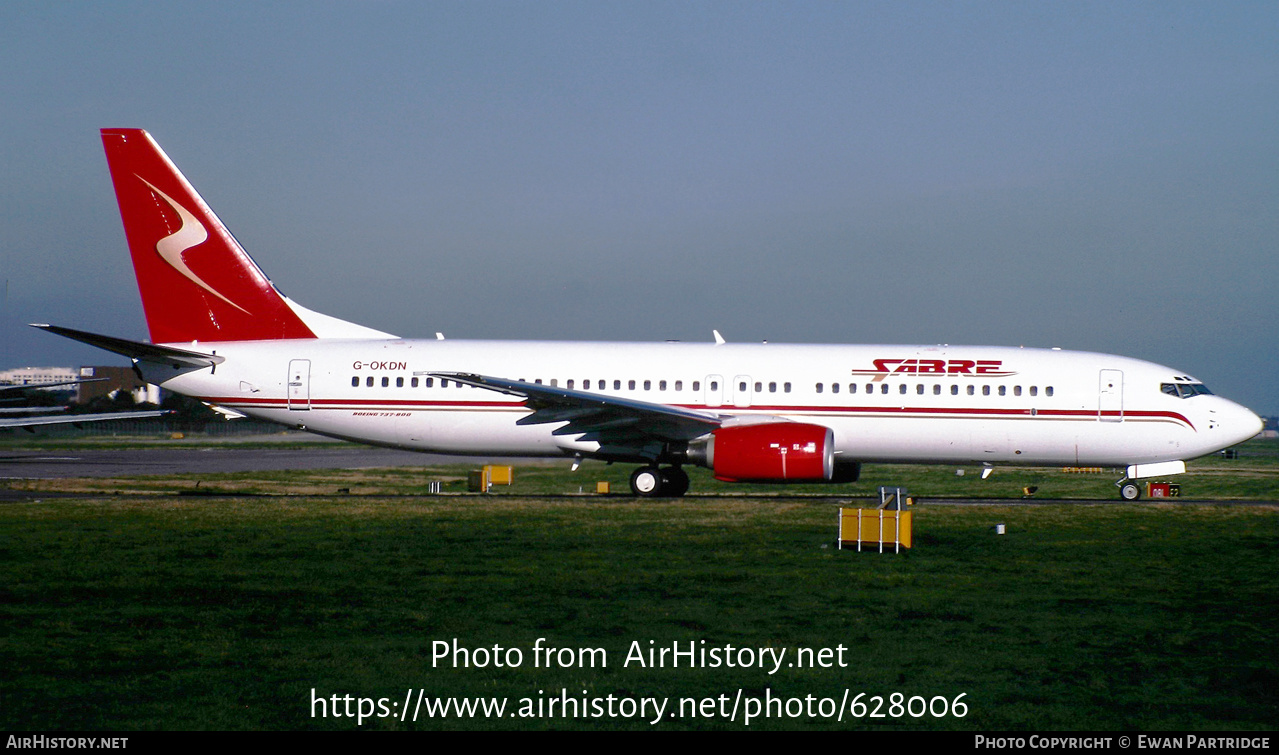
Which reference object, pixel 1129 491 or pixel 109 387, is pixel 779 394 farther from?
pixel 109 387

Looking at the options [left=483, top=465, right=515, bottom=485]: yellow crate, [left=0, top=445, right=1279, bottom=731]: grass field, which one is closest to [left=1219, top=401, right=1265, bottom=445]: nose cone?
[left=0, top=445, right=1279, bottom=731]: grass field

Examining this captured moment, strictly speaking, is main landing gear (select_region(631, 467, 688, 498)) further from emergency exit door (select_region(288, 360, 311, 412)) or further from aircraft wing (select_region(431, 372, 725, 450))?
emergency exit door (select_region(288, 360, 311, 412))

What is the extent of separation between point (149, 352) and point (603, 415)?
10.4 metres

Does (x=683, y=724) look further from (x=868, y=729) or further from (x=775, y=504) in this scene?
(x=775, y=504)

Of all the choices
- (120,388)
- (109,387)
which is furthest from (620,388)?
(109,387)

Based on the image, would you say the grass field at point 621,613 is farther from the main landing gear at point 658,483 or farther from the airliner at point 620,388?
the main landing gear at point 658,483

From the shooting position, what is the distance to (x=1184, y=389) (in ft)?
82.7

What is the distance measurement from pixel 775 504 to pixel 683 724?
51.8 feet

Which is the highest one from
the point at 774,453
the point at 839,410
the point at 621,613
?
the point at 839,410

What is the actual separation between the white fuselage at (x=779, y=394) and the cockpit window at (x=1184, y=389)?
13 centimetres

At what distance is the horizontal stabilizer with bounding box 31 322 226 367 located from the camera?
2342 centimetres

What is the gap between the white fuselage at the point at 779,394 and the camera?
25.0 meters

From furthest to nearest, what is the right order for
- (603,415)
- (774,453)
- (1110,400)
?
1. (1110,400)
2. (603,415)
3. (774,453)

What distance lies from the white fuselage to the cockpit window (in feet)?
0.44
